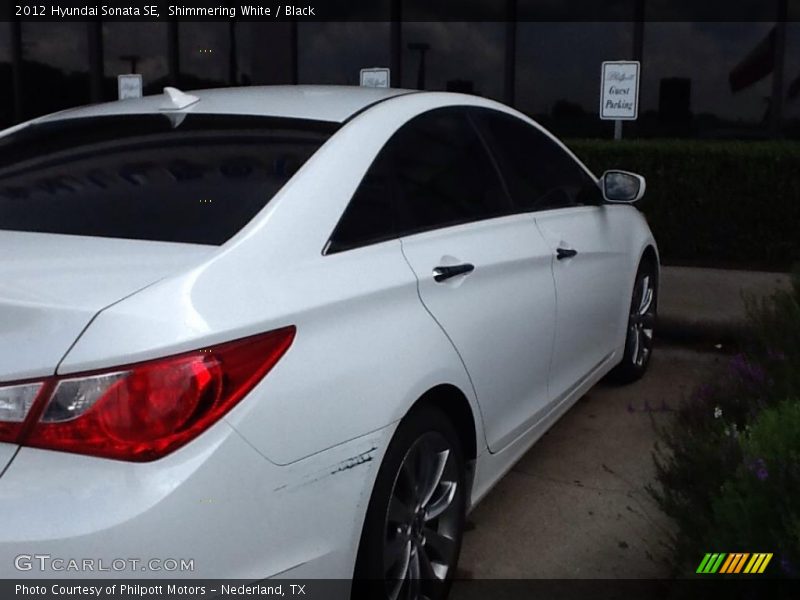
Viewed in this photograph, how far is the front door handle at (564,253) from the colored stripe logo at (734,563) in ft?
5.22

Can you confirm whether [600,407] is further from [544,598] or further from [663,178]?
[663,178]

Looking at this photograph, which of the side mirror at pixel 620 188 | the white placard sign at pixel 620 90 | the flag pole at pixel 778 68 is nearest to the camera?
the side mirror at pixel 620 188

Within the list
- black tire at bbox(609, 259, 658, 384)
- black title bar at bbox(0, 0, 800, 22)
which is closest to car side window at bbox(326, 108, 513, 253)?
black tire at bbox(609, 259, 658, 384)

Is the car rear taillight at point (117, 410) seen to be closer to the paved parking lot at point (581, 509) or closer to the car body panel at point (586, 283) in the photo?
the paved parking lot at point (581, 509)

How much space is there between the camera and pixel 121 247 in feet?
8.38

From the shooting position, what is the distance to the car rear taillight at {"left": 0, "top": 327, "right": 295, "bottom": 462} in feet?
7.02

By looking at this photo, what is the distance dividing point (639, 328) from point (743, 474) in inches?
110

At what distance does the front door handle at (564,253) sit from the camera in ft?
13.5

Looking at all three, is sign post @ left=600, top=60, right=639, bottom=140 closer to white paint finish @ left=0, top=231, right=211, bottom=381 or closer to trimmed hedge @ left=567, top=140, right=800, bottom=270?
trimmed hedge @ left=567, top=140, right=800, bottom=270

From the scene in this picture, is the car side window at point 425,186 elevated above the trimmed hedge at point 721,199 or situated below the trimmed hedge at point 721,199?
above

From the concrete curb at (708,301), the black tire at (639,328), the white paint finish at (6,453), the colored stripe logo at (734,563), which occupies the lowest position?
the concrete curb at (708,301)

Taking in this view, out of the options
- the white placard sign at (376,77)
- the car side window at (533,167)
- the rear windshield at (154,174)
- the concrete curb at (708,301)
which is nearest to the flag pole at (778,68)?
the concrete curb at (708,301)

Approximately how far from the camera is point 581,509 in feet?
13.3

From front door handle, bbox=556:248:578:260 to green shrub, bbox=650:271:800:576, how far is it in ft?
2.55
